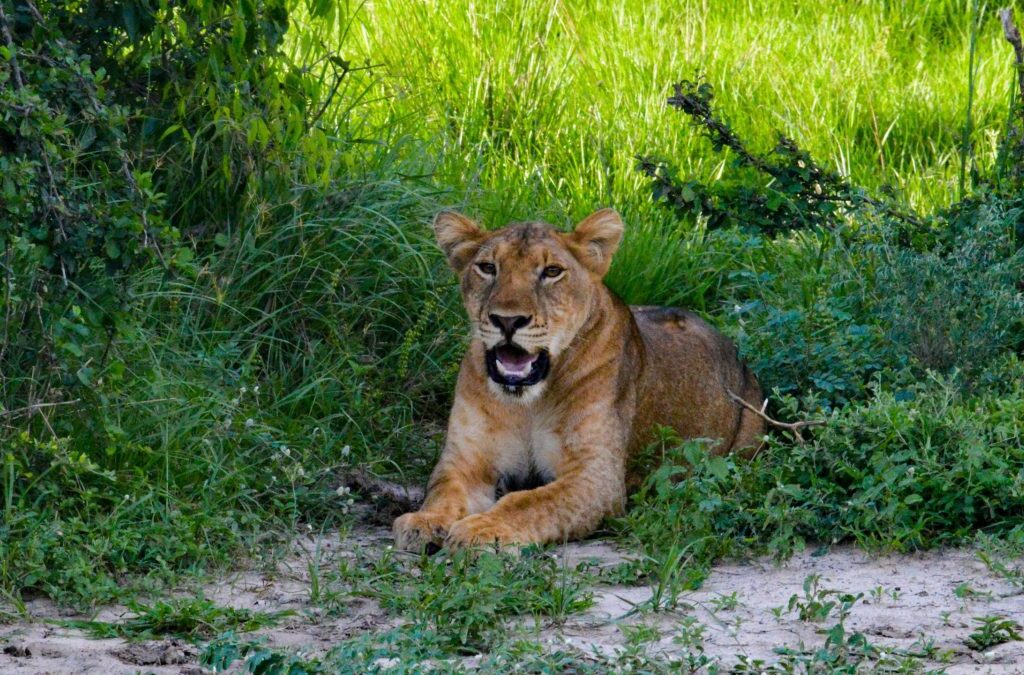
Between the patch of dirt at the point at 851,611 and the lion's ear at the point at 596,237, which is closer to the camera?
the patch of dirt at the point at 851,611

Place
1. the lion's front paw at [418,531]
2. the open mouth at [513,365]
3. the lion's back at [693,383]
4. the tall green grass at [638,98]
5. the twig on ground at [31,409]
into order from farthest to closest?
the tall green grass at [638,98] < the lion's back at [693,383] < the open mouth at [513,365] < the lion's front paw at [418,531] < the twig on ground at [31,409]

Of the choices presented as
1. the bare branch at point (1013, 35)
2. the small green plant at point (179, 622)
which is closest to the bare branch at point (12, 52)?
the small green plant at point (179, 622)

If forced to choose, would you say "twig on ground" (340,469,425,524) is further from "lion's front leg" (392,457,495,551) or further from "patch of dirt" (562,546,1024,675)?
"patch of dirt" (562,546,1024,675)

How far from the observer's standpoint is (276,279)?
6336 mm

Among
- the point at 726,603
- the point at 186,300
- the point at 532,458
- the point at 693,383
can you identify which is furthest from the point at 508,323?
the point at 186,300

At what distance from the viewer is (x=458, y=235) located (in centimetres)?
560

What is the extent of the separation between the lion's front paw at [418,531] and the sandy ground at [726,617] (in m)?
0.17

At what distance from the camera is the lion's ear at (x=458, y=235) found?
5559mm

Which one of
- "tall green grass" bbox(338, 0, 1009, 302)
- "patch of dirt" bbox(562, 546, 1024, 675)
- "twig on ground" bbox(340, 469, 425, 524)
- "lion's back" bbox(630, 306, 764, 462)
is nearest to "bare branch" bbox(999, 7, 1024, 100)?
"tall green grass" bbox(338, 0, 1009, 302)

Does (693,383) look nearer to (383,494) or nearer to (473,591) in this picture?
(383,494)

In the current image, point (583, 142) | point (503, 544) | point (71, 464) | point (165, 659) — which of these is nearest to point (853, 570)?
point (503, 544)

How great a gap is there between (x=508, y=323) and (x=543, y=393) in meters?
0.38

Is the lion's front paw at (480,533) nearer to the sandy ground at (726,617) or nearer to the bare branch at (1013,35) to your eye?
the sandy ground at (726,617)

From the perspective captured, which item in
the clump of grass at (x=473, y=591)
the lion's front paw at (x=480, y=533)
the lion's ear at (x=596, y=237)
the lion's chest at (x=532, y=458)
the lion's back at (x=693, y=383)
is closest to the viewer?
the clump of grass at (x=473, y=591)
